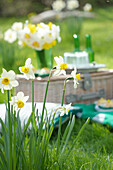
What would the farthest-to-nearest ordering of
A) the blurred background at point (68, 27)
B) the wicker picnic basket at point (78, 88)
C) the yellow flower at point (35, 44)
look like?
the blurred background at point (68, 27) → the yellow flower at point (35, 44) → the wicker picnic basket at point (78, 88)

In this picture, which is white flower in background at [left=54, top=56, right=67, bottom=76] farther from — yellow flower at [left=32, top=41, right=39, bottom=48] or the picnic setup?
yellow flower at [left=32, top=41, right=39, bottom=48]

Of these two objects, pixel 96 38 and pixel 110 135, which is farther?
pixel 96 38

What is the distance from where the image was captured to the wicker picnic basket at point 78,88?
6.27 feet

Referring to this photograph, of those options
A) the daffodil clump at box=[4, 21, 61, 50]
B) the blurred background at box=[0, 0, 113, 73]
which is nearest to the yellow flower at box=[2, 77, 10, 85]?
the blurred background at box=[0, 0, 113, 73]

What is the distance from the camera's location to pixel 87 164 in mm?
1157

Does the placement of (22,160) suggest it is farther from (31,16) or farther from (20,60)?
(31,16)

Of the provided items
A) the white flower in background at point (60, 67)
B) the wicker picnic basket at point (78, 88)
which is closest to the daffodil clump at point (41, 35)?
the wicker picnic basket at point (78, 88)

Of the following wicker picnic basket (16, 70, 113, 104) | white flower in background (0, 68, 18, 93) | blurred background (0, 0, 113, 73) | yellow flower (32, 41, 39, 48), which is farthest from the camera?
blurred background (0, 0, 113, 73)

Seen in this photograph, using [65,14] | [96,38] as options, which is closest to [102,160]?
[96,38]

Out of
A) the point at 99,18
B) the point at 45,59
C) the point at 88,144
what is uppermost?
the point at 99,18

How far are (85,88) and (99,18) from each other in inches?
188

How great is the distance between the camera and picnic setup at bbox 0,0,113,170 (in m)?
0.92

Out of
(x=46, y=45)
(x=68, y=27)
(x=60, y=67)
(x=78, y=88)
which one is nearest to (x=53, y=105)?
(x=78, y=88)

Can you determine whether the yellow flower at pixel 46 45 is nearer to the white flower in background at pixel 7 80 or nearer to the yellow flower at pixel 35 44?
the yellow flower at pixel 35 44
